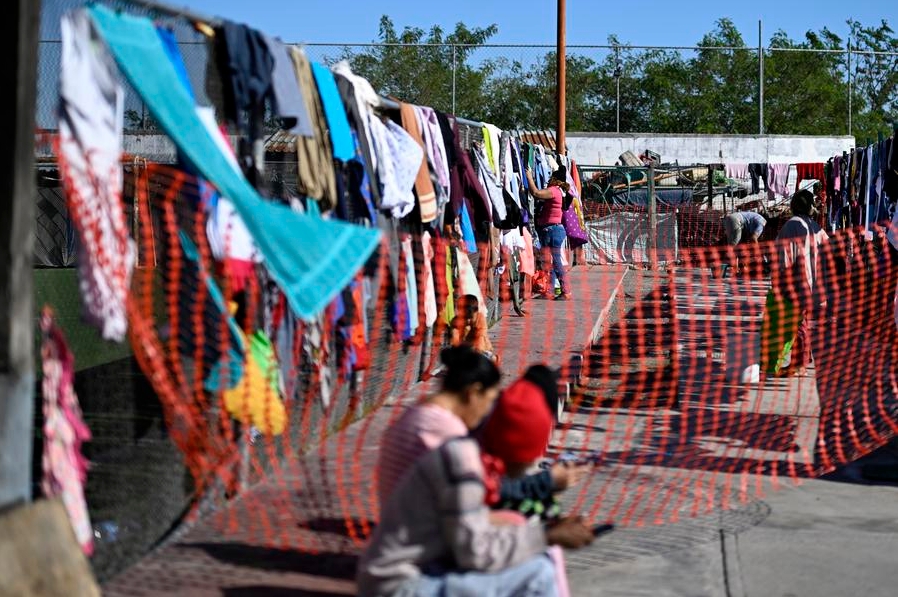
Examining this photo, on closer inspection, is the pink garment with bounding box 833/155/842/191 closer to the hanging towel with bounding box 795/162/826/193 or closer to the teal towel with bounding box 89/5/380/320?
the hanging towel with bounding box 795/162/826/193

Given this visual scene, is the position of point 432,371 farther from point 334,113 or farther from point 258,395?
point 258,395

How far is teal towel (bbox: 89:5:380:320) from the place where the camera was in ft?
15.7

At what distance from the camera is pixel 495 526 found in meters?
4.58

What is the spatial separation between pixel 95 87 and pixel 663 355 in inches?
363

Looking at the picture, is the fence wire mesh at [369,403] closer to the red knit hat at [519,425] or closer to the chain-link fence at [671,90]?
the red knit hat at [519,425]

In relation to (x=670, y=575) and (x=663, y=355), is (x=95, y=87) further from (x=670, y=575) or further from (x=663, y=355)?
(x=663, y=355)

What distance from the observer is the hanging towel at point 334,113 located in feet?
24.1

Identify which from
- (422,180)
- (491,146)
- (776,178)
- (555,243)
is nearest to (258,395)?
(422,180)

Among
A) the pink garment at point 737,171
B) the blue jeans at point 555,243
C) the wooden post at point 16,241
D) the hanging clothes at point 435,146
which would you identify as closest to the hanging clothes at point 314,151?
→ the hanging clothes at point 435,146

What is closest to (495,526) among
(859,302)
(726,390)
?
(726,390)

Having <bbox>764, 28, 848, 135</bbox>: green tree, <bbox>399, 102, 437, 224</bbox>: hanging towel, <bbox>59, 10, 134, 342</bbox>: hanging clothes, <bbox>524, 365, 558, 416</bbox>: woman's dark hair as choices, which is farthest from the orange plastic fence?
<bbox>764, 28, 848, 135</bbox>: green tree

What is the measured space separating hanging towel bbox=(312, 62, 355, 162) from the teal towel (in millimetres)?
1948

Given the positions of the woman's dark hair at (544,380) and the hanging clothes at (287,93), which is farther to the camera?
the hanging clothes at (287,93)

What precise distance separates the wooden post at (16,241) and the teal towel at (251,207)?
0.88m
